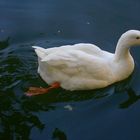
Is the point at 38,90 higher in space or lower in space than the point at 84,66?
lower

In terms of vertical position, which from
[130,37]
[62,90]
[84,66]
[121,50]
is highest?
[130,37]

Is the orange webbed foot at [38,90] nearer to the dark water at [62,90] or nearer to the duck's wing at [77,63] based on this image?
the dark water at [62,90]

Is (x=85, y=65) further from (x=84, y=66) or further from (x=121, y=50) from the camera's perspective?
(x=121, y=50)

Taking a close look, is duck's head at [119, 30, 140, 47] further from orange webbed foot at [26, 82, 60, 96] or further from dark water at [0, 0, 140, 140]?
orange webbed foot at [26, 82, 60, 96]

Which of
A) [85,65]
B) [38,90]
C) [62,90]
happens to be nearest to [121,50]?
[85,65]

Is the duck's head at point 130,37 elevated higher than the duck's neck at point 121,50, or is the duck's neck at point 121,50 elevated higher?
the duck's head at point 130,37

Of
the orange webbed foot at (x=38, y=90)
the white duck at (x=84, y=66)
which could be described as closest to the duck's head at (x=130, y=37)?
the white duck at (x=84, y=66)

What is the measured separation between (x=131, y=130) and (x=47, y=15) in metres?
2.29

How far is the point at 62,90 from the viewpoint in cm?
485

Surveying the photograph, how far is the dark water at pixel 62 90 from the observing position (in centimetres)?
444

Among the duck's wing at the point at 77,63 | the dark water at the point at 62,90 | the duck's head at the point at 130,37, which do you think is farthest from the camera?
the duck's head at the point at 130,37

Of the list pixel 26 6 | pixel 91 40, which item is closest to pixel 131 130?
pixel 91 40

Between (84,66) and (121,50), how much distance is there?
47cm

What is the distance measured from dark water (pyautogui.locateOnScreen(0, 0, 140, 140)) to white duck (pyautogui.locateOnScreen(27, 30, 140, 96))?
12 cm
